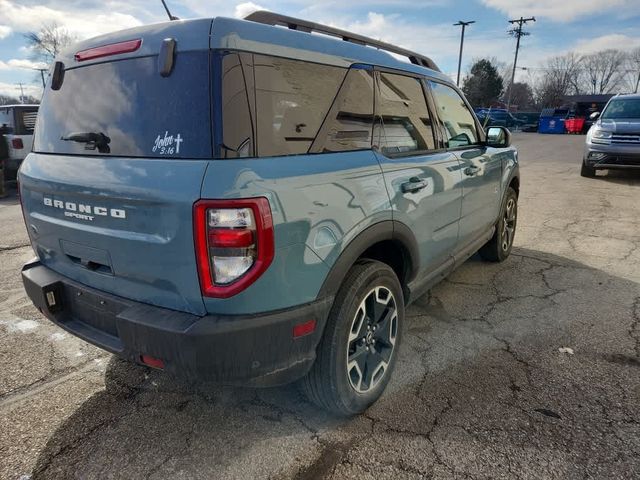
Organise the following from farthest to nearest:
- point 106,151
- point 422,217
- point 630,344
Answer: point 630,344
point 422,217
point 106,151

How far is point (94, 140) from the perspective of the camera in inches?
81.5

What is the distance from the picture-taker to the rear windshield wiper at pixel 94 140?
2029mm

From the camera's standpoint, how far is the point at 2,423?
2314 millimetres

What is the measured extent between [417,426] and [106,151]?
2.05 m

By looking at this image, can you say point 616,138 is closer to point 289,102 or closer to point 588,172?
point 588,172

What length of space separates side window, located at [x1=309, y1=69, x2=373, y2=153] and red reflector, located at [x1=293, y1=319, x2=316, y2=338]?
30.6 inches

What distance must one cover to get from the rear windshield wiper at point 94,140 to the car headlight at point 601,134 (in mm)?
10820

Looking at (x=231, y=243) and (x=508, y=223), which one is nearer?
(x=231, y=243)

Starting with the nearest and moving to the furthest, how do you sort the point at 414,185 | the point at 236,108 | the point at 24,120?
1. the point at 236,108
2. the point at 414,185
3. the point at 24,120

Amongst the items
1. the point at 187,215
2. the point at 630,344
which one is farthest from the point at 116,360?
the point at 630,344

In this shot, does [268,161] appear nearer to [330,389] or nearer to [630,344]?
[330,389]

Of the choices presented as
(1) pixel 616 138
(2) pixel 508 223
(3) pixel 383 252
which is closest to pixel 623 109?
(1) pixel 616 138

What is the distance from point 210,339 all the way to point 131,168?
800 millimetres

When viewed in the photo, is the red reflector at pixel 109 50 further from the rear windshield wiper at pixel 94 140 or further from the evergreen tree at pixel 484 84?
the evergreen tree at pixel 484 84
